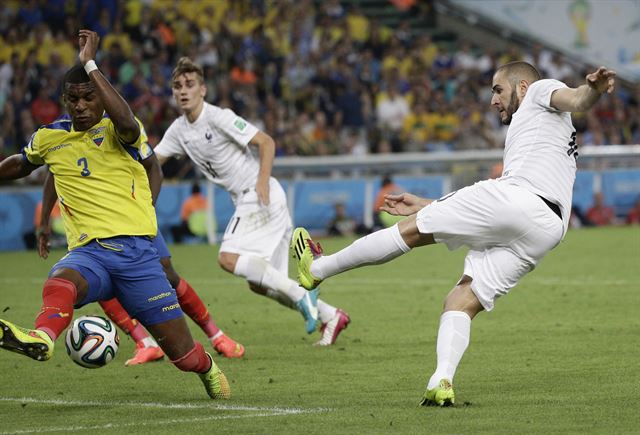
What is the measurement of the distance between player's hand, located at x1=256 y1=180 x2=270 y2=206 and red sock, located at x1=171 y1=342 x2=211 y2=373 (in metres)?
3.30

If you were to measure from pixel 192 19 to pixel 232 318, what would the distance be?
15.6m

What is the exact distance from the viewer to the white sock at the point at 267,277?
34.6 feet

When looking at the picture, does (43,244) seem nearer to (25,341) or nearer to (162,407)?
(162,407)

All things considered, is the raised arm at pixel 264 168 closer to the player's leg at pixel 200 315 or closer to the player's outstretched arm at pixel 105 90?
the player's leg at pixel 200 315

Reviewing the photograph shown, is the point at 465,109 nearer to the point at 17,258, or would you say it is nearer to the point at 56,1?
the point at 56,1

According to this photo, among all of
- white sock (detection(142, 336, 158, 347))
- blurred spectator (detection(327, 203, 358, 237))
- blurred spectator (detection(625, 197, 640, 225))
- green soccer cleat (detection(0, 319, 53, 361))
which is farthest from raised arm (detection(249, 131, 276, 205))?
blurred spectator (detection(625, 197, 640, 225))

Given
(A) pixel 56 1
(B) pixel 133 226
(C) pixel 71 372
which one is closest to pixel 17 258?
(A) pixel 56 1

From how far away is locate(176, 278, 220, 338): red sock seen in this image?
966 centimetres

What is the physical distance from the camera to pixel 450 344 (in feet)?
23.5

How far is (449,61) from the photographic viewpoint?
1208 inches

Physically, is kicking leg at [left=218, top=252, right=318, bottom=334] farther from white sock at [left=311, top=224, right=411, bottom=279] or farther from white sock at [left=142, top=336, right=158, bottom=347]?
white sock at [left=311, top=224, right=411, bottom=279]

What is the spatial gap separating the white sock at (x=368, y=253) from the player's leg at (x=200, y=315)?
6.89ft

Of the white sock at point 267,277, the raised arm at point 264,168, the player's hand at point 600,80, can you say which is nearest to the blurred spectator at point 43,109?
the raised arm at point 264,168

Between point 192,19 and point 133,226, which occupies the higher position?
point 133,226
